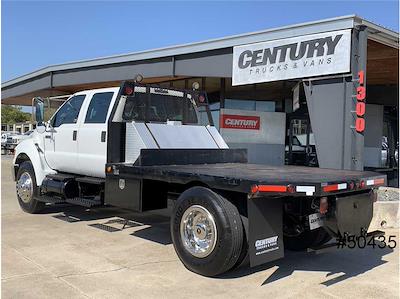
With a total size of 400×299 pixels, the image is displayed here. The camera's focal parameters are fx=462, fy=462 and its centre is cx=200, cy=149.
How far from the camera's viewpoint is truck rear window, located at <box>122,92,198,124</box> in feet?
23.7

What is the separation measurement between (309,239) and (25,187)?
5460 millimetres

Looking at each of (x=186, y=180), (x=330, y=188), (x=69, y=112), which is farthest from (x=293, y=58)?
(x=330, y=188)

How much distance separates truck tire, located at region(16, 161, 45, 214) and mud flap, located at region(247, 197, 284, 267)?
5194 millimetres

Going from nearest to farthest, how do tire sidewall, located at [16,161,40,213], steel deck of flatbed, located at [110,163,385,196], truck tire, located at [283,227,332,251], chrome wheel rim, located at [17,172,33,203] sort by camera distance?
steel deck of flatbed, located at [110,163,385,196] < truck tire, located at [283,227,332,251] < tire sidewall, located at [16,161,40,213] < chrome wheel rim, located at [17,172,33,203]

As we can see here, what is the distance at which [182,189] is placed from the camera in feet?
19.4

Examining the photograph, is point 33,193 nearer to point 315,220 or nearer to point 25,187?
point 25,187

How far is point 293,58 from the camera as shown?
33.2 ft

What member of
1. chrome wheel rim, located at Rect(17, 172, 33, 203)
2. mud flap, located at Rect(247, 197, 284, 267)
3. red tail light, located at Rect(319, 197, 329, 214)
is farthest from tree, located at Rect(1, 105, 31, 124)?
red tail light, located at Rect(319, 197, 329, 214)

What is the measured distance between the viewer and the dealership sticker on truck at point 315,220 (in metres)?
4.94

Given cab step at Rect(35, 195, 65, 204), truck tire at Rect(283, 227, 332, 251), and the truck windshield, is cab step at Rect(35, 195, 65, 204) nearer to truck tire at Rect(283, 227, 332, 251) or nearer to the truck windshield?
the truck windshield

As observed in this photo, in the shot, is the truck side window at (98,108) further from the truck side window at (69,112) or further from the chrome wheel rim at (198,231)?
the chrome wheel rim at (198,231)

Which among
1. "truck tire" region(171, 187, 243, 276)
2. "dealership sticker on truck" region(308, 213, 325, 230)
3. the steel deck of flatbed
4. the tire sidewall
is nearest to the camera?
the steel deck of flatbed

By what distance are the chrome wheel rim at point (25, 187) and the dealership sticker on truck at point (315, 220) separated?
5630mm

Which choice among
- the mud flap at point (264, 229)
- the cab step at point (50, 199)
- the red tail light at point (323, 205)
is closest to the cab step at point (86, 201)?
the cab step at point (50, 199)
